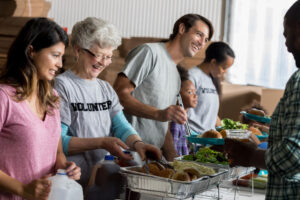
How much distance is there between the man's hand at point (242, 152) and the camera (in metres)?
1.56

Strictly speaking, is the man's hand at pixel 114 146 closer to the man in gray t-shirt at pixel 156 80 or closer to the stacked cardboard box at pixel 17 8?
the man in gray t-shirt at pixel 156 80

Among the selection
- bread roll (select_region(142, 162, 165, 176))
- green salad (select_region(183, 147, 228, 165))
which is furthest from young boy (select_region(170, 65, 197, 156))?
bread roll (select_region(142, 162, 165, 176))

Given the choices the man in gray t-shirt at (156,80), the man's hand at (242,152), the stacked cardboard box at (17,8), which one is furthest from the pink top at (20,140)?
the stacked cardboard box at (17,8)

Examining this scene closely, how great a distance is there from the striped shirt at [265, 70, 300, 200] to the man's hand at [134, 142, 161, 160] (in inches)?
23.7

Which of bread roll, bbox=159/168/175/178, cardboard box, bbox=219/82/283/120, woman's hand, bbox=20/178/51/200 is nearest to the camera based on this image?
woman's hand, bbox=20/178/51/200

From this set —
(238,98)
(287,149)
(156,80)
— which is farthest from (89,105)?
(238,98)

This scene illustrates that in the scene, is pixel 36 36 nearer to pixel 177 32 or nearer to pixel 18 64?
pixel 18 64

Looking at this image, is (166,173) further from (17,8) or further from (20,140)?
(17,8)

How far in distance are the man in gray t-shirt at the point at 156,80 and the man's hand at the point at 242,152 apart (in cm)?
78

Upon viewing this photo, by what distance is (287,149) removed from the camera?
1236 millimetres

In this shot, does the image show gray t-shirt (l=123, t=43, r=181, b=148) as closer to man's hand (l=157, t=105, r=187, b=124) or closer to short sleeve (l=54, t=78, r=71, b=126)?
man's hand (l=157, t=105, r=187, b=124)

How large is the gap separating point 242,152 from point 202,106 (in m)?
1.82

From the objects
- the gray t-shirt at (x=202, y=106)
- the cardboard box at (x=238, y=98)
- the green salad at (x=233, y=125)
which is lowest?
the cardboard box at (x=238, y=98)

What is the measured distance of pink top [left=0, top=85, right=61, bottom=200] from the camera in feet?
4.73
